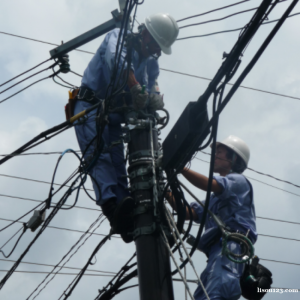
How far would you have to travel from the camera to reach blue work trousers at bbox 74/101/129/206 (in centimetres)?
504

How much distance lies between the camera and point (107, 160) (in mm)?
5211

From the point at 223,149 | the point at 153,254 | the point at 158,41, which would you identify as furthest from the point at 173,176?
the point at 158,41

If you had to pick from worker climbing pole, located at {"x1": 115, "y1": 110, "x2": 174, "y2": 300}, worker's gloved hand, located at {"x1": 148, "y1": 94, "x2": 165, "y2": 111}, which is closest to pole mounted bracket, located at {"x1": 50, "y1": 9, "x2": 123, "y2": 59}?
worker's gloved hand, located at {"x1": 148, "y1": 94, "x2": 165, "y2": 111}

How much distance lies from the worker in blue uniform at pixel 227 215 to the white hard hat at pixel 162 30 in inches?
48.8

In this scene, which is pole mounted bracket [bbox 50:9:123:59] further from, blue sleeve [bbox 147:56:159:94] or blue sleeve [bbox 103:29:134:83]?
blue sleeve [bbox 147:56:159:94]

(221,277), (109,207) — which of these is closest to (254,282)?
(221,277)

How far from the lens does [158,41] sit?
219 inches

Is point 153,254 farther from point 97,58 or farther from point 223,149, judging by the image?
point 97,58

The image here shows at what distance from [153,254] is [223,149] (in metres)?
1.69

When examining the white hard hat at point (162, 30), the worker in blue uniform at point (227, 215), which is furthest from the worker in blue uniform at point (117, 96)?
the worker in blue uniform at point (227, 215)

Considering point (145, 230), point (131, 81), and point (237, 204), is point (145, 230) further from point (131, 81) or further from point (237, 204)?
point (131, 81)

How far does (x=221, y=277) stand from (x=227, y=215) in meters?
0.69

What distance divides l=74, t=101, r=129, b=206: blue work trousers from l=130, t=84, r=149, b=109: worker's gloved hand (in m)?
0.48

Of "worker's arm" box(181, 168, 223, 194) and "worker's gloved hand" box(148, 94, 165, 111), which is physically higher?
"worker's gloved hand" box(148, 94, 165, 111)
